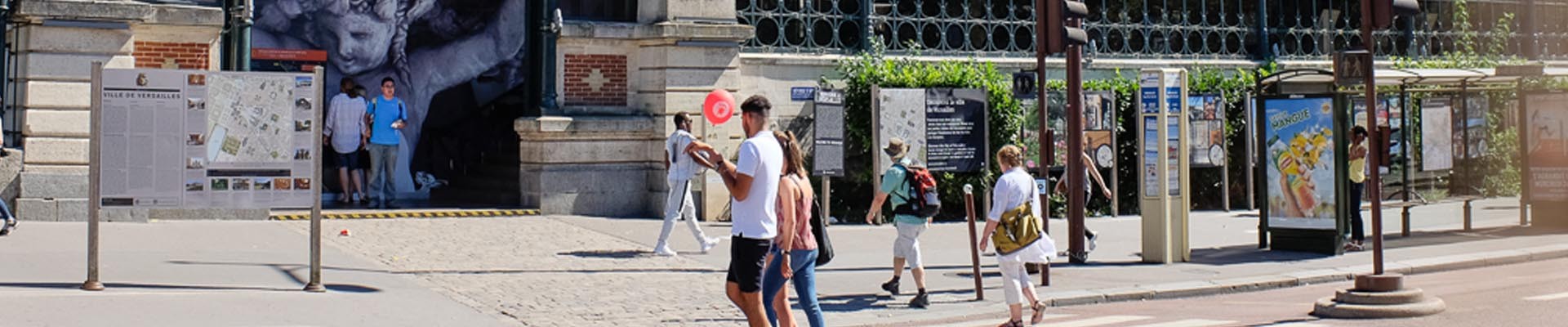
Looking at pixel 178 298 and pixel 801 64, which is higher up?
pixel 801 64

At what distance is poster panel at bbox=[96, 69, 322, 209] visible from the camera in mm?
11688

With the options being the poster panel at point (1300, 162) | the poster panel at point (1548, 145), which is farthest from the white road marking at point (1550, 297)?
the poster panel at point (1548, 145)

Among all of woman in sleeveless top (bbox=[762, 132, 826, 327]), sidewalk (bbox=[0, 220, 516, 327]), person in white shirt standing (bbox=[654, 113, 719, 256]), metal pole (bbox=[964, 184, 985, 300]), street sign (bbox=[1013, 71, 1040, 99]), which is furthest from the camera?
street sign (bbox=[1013, 71, 1040, 99])

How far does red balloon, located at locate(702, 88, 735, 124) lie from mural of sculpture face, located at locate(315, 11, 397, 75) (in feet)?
15.5

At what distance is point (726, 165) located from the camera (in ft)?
27.8

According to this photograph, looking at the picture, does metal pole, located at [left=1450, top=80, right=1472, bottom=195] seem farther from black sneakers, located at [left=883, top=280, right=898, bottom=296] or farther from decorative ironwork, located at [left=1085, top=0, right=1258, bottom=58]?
black sneakers, located at [left=883, top=280, right=898, bottom=296]

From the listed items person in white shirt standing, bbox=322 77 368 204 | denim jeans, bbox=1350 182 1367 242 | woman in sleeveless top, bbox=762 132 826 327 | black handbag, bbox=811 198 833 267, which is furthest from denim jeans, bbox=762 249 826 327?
person in white shirt standing, bbox=322 77 368 204

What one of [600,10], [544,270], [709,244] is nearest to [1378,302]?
[709,244]

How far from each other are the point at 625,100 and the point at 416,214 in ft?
10.1

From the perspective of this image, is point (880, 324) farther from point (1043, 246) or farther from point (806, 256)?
point (806, 256)

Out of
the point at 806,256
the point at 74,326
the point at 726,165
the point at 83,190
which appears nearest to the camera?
the point at 726,165

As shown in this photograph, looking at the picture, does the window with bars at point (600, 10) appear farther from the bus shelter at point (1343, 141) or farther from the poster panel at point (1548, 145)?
the poster panel at point (1548, 145)

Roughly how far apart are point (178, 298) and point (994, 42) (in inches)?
570

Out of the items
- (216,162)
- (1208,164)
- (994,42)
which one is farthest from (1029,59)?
(216,162)
